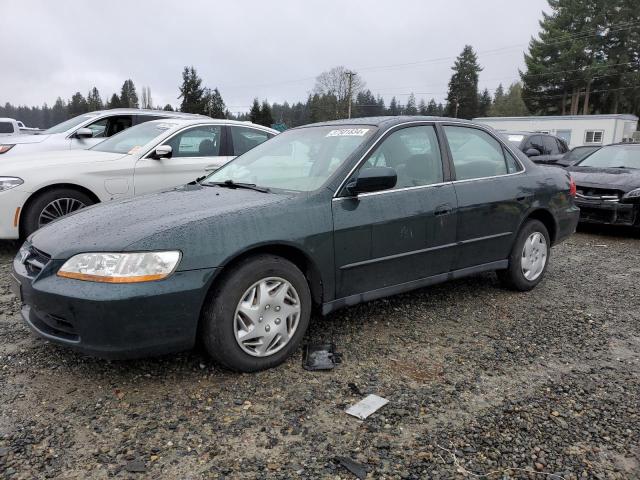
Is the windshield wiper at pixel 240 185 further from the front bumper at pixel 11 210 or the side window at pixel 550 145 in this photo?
the side window at pixel 550 145

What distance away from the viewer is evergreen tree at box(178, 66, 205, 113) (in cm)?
5856

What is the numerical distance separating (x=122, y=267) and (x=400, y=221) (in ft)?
6.17

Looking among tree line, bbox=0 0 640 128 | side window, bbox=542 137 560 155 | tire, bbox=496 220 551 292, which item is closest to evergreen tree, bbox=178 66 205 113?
tree line, bbox=0 0 640 128

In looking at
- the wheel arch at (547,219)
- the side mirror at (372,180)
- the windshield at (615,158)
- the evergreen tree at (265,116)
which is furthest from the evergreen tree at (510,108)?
the side mirror at (372,180)

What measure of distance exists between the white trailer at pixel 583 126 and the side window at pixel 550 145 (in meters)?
22.3

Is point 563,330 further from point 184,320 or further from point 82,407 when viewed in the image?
point 82,407

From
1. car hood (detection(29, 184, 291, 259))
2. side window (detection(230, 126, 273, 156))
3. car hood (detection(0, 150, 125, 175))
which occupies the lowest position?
car hood (detection(29, 184, 291, 259))

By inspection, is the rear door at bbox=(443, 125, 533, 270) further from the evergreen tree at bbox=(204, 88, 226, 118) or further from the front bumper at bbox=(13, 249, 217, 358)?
the evergreen tree at bbox=(204, 88, 226, 118)

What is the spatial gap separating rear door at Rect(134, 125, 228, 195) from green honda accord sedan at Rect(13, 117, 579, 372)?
214 centimetres

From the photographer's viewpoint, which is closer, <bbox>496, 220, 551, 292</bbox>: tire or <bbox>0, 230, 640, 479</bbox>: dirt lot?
<bbox>0, 230, 640, 479</bbox>: dirt lot

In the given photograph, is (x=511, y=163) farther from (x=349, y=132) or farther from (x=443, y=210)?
(x=349, y=132)

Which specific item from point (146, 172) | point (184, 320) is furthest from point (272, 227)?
point (146, 172)

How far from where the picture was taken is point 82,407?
266 centimetres

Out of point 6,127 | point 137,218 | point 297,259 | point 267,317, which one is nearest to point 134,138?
point 137,218
